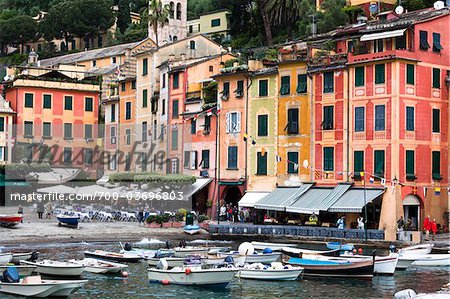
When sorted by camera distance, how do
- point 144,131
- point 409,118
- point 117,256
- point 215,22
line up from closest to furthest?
point 117,256 → point 409,118 → point 144,131 → point 215,22

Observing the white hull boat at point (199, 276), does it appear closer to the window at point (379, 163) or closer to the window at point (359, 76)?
the window at point (379, 163)

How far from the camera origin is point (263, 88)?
7044cm

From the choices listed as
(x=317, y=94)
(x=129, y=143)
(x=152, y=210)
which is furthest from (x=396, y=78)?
(x=129, y=143)

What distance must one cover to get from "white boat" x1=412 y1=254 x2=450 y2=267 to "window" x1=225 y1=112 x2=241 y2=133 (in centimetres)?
2675

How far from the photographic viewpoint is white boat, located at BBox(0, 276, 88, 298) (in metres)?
36.1

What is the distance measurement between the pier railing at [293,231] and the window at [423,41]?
1378cm

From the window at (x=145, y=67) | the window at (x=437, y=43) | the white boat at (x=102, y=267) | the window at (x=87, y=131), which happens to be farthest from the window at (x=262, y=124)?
the window at (x=87, y=131)

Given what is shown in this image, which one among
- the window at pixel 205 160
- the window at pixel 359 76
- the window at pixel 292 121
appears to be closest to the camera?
the window at pixel 359 76

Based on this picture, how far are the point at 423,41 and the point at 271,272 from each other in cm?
2692

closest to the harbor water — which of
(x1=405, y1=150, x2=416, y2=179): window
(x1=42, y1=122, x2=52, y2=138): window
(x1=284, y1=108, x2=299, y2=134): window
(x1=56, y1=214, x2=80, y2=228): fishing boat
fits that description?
(x1=405, y1=150, x2=416, y2=179): window

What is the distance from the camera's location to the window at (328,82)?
64500mm

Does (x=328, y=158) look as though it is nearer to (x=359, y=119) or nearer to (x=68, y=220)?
(x=359, y=119)

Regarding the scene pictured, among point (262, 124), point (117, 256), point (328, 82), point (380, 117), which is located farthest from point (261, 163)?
point (117, 256)

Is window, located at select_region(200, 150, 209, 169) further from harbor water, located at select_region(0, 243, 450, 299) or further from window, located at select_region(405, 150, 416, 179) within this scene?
harbor water, located at select_region(0, 243, 450, 299)
